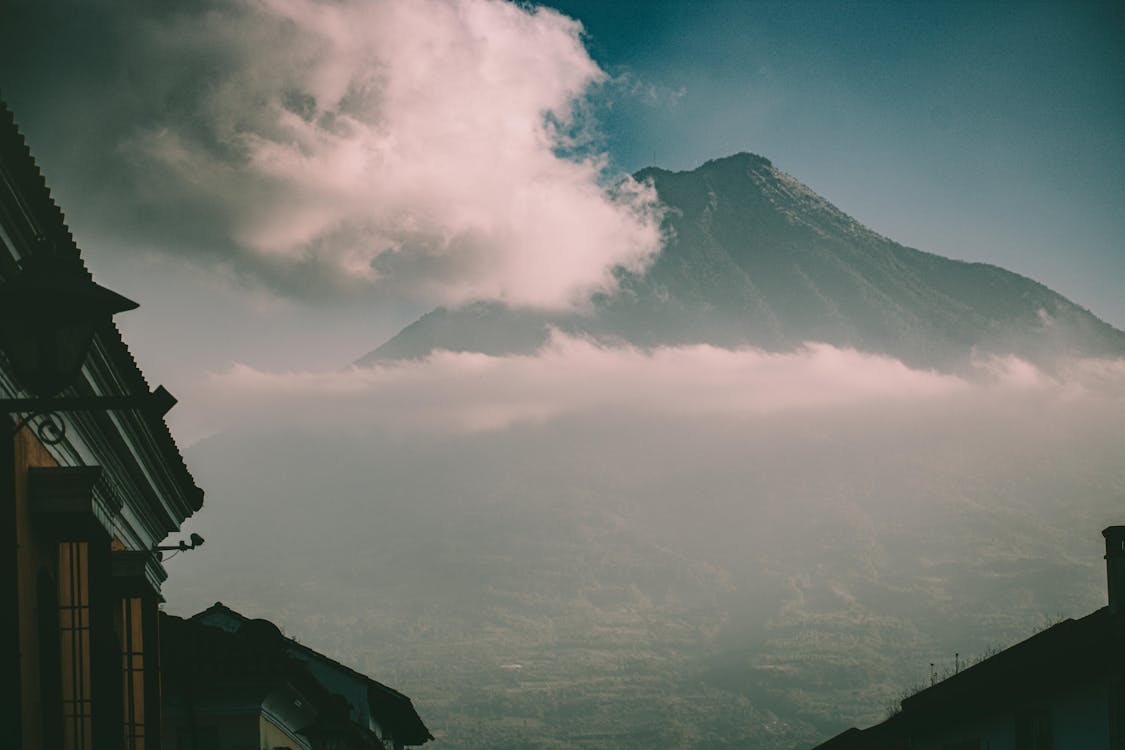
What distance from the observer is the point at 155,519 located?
1834 centimetres

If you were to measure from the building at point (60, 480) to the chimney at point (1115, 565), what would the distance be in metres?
10.8

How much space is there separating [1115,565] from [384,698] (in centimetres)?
2532

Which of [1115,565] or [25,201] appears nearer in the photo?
[25,201]

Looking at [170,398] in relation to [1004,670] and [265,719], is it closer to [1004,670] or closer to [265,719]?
[1004,670]

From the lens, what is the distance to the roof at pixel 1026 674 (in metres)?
15.4

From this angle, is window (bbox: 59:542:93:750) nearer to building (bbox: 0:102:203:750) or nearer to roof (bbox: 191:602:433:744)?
building (bbox: 0:102:203:750)

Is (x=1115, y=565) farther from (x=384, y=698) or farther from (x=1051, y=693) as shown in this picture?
(x=384, y=698)

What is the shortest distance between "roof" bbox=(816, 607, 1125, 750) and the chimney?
22cm

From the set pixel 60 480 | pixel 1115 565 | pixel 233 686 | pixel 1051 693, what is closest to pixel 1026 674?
pixel 1051 693

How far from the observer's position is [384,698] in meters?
39.0

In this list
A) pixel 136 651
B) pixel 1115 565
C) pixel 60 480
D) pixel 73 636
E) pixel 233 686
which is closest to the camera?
pixel 60 480

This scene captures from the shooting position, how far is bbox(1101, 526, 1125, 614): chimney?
1680 cm

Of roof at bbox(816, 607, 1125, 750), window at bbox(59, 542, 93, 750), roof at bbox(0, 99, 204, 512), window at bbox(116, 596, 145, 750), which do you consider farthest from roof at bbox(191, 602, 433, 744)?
roof at bbox(0, 99, 204, 512)

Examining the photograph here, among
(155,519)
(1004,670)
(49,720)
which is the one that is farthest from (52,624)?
(1004,670)
